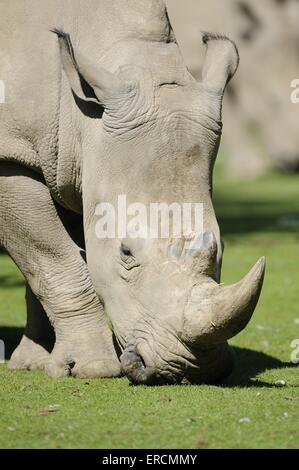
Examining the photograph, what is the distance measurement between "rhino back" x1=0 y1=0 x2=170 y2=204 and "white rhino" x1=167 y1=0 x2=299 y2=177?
66.5 ft

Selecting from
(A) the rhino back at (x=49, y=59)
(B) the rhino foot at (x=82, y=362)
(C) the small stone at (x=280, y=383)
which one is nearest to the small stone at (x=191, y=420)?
(C) the small stone at (x=280, y=383)

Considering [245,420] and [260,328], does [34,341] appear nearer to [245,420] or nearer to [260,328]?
[260,328]

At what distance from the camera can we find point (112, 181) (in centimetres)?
790

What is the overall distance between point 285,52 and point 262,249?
12.8m

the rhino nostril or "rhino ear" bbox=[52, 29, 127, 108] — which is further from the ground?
"rhino ear" bbox=[52, 29, 127, 108]

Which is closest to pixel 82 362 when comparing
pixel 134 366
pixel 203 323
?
pixel 134 366

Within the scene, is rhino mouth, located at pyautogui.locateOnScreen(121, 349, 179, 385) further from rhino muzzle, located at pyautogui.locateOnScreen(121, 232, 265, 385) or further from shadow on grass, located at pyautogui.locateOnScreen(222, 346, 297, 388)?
shadow on grass, located at pyautogui.locateOnScreen(222, 346, 297, 388)

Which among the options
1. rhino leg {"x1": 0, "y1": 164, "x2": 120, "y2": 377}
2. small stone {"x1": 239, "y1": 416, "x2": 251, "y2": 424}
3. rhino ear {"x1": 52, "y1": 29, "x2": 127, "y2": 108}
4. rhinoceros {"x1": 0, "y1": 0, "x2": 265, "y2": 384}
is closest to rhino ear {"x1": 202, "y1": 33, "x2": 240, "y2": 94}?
rhinoceros {"x1": 0, "y1": 0, "x2": 265, "y2": 384}

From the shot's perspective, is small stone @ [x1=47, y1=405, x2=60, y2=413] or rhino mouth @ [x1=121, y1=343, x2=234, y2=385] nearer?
small stone @ [x1=47, y1=405, x2=60, y2=413]

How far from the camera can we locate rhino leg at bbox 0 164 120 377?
28.7 feet

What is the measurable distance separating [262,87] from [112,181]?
22.2 metres

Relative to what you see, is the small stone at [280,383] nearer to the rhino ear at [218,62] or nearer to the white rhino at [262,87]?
the rhino ear at [218,62]

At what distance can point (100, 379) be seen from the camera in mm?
8461

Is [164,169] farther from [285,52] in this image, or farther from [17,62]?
[285,52]
